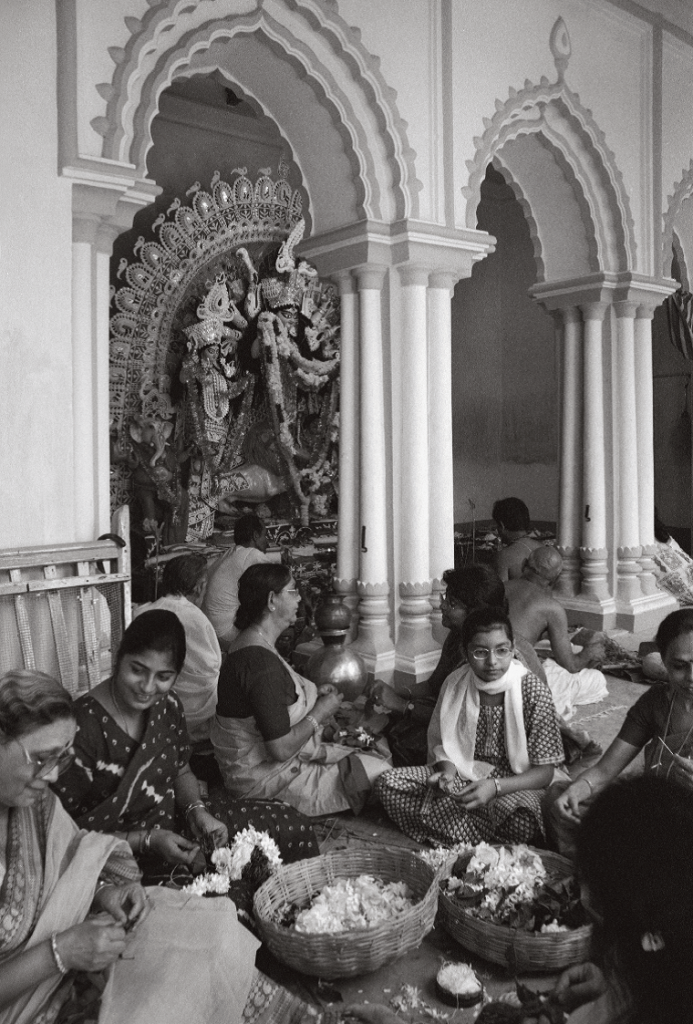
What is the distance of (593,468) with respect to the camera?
715cm

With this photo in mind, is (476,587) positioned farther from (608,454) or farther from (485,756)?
(608,454)

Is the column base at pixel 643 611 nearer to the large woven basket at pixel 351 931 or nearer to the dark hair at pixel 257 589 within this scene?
the dark hair at pixel 257 589

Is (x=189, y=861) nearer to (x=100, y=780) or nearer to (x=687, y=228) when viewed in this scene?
(x=100, y=780)

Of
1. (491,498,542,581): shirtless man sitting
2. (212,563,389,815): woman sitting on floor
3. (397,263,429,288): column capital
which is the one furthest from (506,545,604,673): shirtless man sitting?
(397,263,429,288): column capital

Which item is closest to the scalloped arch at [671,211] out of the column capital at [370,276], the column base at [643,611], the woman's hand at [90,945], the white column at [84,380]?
the column base at [643,611]

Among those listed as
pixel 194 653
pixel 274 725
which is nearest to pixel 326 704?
pixel 274 725

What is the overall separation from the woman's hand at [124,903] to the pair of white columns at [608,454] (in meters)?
5.40

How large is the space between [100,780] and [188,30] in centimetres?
361

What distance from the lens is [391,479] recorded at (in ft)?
18.5

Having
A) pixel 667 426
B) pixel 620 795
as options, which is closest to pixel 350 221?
pixel 620 795

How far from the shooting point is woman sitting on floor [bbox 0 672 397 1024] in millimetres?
2023

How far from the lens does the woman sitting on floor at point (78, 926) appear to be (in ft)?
6.64

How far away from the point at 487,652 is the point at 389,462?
2.48 meters

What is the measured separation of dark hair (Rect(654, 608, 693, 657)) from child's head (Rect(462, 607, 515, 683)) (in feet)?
1.78
